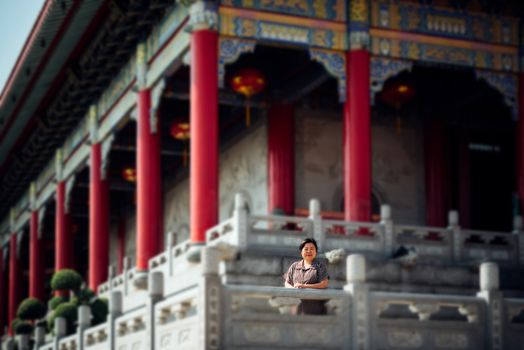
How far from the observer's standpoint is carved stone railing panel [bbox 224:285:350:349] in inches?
506

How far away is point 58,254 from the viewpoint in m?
35.9

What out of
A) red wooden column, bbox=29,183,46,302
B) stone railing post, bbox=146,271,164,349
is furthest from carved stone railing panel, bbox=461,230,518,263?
red wooden column, bbox=29,183,46,302

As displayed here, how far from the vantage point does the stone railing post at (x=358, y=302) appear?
44.3 ft

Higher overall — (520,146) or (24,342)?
(520,146)

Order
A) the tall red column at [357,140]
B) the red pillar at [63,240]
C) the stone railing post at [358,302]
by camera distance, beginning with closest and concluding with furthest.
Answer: the stone railing post at [358,302] → the tall red column at [357,140] → the red pillar at [63,240]

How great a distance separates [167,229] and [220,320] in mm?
23920

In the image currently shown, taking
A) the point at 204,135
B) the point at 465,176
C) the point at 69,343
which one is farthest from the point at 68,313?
the point at 465,176

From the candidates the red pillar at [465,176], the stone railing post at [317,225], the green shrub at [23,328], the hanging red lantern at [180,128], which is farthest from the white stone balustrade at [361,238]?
the green shrub at [23,328]

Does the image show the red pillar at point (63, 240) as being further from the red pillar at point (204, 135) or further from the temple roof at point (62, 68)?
the red pillar at point (204, 135)

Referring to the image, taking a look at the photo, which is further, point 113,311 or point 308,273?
point 113,311

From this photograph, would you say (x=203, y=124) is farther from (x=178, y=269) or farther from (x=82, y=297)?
(x=82, y=297)

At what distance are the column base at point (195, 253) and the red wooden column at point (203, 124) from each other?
0.51 ft

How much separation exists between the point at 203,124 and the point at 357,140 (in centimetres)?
303

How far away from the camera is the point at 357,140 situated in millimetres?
22094
